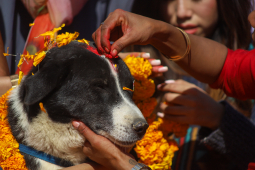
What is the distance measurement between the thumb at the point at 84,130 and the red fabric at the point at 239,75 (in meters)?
1.03

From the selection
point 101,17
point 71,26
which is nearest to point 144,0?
point 101,17

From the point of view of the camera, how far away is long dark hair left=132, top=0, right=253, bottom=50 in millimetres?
2461

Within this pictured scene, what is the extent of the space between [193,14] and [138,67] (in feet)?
3.60

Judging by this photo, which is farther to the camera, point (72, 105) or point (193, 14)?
point (193, 14)

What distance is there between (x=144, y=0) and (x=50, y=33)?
58.6 inches

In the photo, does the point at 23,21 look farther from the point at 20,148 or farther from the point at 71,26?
the point at 20,148

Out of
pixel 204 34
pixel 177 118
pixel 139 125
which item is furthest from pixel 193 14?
pixel 139 125

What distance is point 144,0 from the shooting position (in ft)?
8.81

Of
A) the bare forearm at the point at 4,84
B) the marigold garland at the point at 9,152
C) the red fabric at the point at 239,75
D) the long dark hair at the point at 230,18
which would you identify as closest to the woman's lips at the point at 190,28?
the long dark hair at the point at 230,18

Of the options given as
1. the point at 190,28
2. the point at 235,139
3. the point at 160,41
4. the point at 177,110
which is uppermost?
the point at 160,41

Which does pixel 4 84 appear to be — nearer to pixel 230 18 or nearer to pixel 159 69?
pixel 159 69

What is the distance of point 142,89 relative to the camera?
1.77 m

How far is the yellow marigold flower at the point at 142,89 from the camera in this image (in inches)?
69.6

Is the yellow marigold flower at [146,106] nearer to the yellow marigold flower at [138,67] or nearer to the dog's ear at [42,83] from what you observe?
the yellow marigold flower at [138,67]
